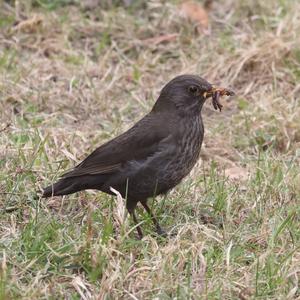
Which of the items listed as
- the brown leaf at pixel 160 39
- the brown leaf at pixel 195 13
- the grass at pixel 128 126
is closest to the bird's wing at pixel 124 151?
the grass at pixel 128 126

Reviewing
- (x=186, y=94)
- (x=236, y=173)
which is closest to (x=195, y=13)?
(x=236, y=173)

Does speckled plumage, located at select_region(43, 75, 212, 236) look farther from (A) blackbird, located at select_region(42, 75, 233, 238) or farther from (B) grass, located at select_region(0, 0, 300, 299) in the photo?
(B) grass, located at select_region(0, 0, 300, 299)

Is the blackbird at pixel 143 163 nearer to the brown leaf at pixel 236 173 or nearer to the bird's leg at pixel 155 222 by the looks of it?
the bird's leg at pixel 155 222

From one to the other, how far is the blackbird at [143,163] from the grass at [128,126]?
0.52 ft

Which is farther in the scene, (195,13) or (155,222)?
(195,13)

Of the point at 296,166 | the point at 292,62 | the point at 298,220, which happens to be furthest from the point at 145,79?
the point at 298,220

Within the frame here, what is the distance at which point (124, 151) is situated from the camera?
18.0ft

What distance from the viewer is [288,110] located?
23.9 feet

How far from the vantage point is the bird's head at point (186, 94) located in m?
5.70

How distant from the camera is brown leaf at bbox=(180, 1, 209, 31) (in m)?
8.73

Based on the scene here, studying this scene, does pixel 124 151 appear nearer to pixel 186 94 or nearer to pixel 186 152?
pixel 186 152

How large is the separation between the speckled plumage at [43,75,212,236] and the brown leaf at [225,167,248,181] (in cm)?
80

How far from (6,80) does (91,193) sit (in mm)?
1864

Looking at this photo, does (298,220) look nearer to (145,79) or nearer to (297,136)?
(297,136)
